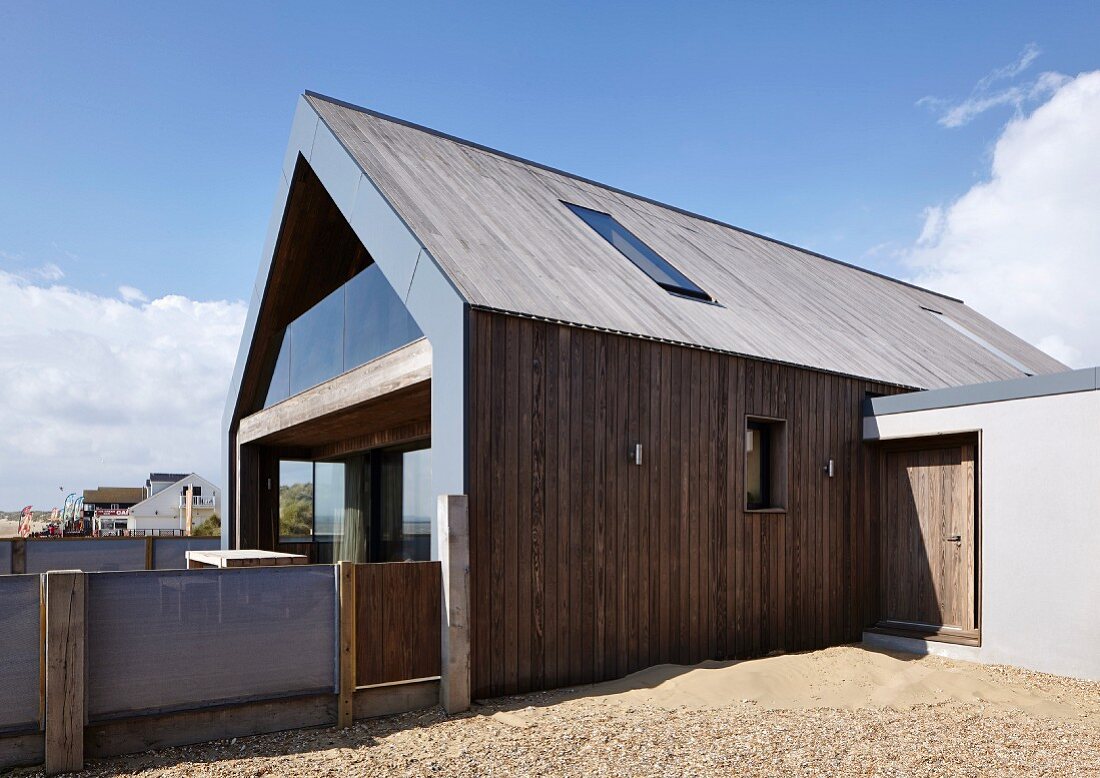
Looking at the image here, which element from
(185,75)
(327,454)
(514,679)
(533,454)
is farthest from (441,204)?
(327,454)

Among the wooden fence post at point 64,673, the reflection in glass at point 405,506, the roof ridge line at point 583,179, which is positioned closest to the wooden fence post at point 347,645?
the wooden fence post at point 64,673

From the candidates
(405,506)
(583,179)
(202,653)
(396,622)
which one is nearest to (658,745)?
(396,622)

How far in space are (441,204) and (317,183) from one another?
2491 millimetres

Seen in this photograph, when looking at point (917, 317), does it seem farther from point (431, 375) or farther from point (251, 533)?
point (251, 533)

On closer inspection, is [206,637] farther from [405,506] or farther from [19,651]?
[405,506]

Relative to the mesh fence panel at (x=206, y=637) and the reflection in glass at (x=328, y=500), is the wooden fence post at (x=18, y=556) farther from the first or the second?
the mesh fence panel at (x=206, y=637)

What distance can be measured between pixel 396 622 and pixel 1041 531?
256 inches

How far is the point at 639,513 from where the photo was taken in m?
7.49

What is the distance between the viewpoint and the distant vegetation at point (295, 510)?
42.7 ft

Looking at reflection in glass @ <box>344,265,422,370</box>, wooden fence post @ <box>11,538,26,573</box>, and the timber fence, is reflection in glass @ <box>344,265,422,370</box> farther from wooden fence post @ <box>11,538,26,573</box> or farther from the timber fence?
wooden fence post @ <box>11,538,26,573</box>

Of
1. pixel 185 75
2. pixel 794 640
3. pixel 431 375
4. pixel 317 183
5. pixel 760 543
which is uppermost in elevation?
pixel 185 75

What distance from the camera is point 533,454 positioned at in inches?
268

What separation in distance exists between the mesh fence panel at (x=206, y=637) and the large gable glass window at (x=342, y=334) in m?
2.96

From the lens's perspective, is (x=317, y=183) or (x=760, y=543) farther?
(x=317, y=183)
